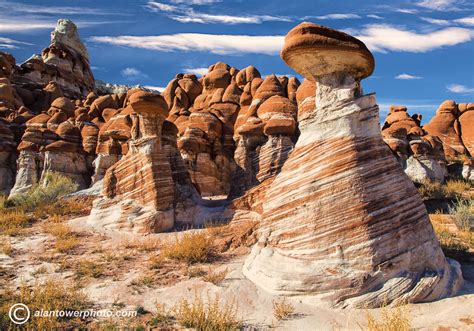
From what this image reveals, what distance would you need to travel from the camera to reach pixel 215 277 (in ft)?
19.8

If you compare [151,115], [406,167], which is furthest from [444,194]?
[151,115]

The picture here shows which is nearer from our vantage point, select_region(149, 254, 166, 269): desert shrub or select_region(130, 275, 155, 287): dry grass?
select_region(130, 275, 155, 287): dry grass

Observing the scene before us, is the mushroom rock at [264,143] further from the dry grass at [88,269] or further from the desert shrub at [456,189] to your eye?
the dry grass at [88,269]

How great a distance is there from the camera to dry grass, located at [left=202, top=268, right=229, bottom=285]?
597 centimetres

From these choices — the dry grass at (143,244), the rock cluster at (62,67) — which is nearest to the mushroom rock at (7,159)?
the dry grass at (143,244)

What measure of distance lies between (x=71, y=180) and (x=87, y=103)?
47.3 feet

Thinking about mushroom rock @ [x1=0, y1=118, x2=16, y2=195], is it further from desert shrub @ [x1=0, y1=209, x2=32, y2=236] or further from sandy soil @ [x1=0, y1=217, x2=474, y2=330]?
sandy soil @ [x1=0, y1=217, x2=474, y2=330]

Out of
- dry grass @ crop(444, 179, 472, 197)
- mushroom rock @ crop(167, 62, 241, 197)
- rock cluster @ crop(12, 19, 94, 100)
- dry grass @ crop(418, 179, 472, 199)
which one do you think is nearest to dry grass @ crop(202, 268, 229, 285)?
mushroom rock @ crop(167, 62, 241, 197)

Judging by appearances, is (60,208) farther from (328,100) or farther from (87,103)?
(87,103)

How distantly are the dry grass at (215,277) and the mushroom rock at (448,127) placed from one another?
2121 cm

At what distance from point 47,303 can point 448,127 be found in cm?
2542

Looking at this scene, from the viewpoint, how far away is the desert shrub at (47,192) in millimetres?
14659

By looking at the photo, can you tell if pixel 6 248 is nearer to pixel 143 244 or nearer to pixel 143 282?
pixel 143 244

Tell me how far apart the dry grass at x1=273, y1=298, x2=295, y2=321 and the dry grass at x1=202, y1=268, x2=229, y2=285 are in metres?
1.35
